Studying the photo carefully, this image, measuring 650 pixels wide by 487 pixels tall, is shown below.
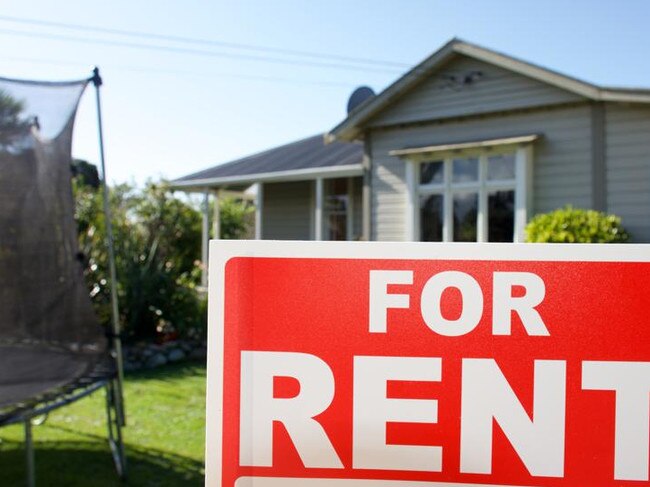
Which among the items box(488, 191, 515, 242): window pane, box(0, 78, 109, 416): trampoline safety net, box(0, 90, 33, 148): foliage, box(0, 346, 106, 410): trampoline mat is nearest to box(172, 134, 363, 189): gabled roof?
box(488, 191, 515, 242): window pane

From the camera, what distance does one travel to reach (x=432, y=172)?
893 cm

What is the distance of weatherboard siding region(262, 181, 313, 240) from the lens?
42.8 ft

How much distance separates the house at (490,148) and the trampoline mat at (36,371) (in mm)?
5786

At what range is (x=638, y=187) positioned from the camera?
7.17 m

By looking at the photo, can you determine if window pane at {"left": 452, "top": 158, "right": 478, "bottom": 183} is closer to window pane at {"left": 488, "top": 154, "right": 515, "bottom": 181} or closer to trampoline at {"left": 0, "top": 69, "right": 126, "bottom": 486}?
window pane at {"left": 488, "top": 154, "right": 515, "bottom": 181}

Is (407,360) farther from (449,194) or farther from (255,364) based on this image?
(449,194)

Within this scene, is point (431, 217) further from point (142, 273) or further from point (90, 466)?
point (90, 466)

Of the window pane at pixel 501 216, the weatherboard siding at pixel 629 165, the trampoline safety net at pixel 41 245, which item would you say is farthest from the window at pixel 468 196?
the trampoline safety net at pixel 41 245

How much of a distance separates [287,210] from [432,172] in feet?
16.5

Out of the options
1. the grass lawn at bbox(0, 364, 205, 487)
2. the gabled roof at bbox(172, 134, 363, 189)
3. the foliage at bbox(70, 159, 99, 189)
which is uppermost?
the gabled roof at bbox(172, 134, 363, 189)

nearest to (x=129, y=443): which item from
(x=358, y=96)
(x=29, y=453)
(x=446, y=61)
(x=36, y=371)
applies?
(x=36, y=371)

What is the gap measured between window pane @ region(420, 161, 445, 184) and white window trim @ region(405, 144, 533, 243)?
0.07 m

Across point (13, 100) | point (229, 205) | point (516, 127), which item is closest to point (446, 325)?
point (13, 100)

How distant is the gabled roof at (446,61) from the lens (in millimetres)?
7109
